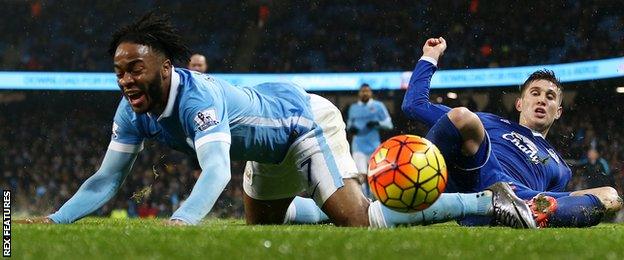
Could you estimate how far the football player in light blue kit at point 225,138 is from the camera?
168 inches

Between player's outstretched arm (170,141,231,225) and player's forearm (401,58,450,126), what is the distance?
1.56 meters

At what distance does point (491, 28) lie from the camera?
2436 centimetres

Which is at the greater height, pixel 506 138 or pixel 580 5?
pixel 580 5

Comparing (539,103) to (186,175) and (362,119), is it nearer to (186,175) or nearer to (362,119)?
(362,119)

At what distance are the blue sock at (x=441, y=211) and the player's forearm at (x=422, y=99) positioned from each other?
2.20ft

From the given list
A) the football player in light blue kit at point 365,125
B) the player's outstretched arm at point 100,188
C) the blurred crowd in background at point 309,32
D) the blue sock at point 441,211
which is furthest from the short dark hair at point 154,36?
the blurred crowd in background at point 309,32

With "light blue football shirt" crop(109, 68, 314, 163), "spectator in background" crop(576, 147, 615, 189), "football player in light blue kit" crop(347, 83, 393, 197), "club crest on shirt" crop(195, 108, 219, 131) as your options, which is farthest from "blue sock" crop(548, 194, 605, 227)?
"football player in light blue kit" crop(347, 83, 393, 197)

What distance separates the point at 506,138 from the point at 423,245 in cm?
262

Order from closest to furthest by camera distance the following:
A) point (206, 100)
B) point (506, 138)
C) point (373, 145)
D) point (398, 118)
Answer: point (206, 100), point (506, 138), point (373, 145), point (398, 118)

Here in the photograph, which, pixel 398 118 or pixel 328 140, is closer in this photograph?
pixel 328 140

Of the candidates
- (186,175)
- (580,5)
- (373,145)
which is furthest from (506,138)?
(580,5)

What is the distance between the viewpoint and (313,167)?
5.08m

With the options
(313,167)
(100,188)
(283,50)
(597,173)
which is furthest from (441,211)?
(283,50)

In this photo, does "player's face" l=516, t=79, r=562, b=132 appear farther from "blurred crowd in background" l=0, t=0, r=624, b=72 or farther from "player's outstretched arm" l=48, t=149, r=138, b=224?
"blurred crowd in background" l=0, t=0, r=624, b=72
